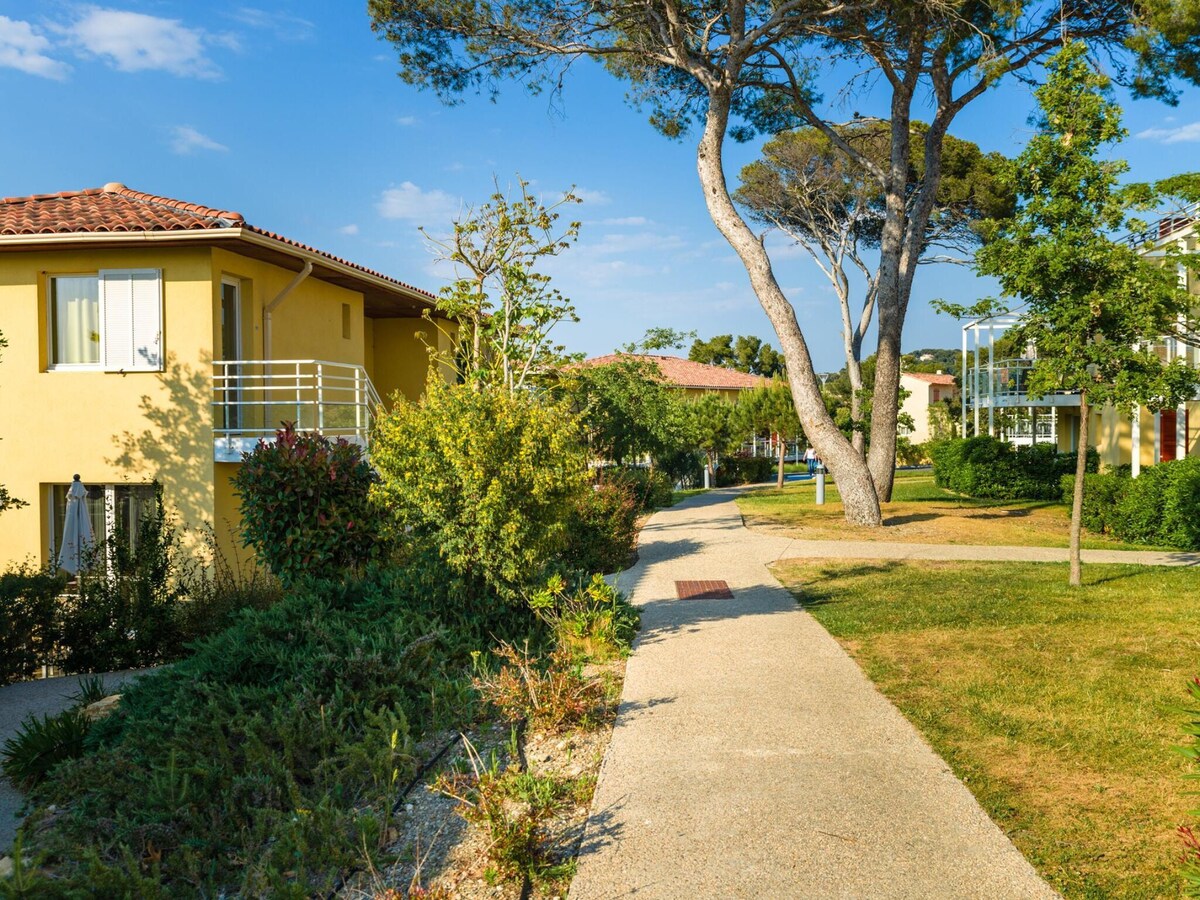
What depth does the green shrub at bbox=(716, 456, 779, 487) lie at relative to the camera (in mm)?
38188

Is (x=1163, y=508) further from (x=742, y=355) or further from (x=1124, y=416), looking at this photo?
(x=742, y=355)

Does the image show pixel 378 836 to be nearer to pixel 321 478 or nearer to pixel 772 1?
pixel 321 478

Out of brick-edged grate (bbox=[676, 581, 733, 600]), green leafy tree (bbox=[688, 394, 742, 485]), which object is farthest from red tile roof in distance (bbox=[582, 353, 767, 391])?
brick-edged grate (bbox=[676, 581, 733, 600])

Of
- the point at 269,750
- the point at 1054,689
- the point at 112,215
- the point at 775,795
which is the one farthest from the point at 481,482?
the point at 112,215

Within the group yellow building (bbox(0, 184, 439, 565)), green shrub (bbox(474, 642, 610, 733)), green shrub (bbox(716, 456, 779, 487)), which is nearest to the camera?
green shrub (bbox(474, 642, 610, 733))

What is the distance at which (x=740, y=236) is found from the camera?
17.6m

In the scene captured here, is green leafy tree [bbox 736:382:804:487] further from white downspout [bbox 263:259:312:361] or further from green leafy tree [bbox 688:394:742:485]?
white downspout [bbox 263:259:312:361]

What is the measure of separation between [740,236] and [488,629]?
1199cm

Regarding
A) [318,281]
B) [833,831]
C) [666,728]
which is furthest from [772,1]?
[833,831]

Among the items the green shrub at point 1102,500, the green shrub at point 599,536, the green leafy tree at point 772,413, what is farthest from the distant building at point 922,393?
the green shrub at point 599,536

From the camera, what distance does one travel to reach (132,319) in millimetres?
12844

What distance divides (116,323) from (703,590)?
8.99 m

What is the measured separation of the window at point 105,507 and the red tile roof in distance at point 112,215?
3.60m

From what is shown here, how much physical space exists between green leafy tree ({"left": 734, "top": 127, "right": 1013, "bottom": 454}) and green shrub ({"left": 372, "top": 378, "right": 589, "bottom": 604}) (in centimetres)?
→ 2102
